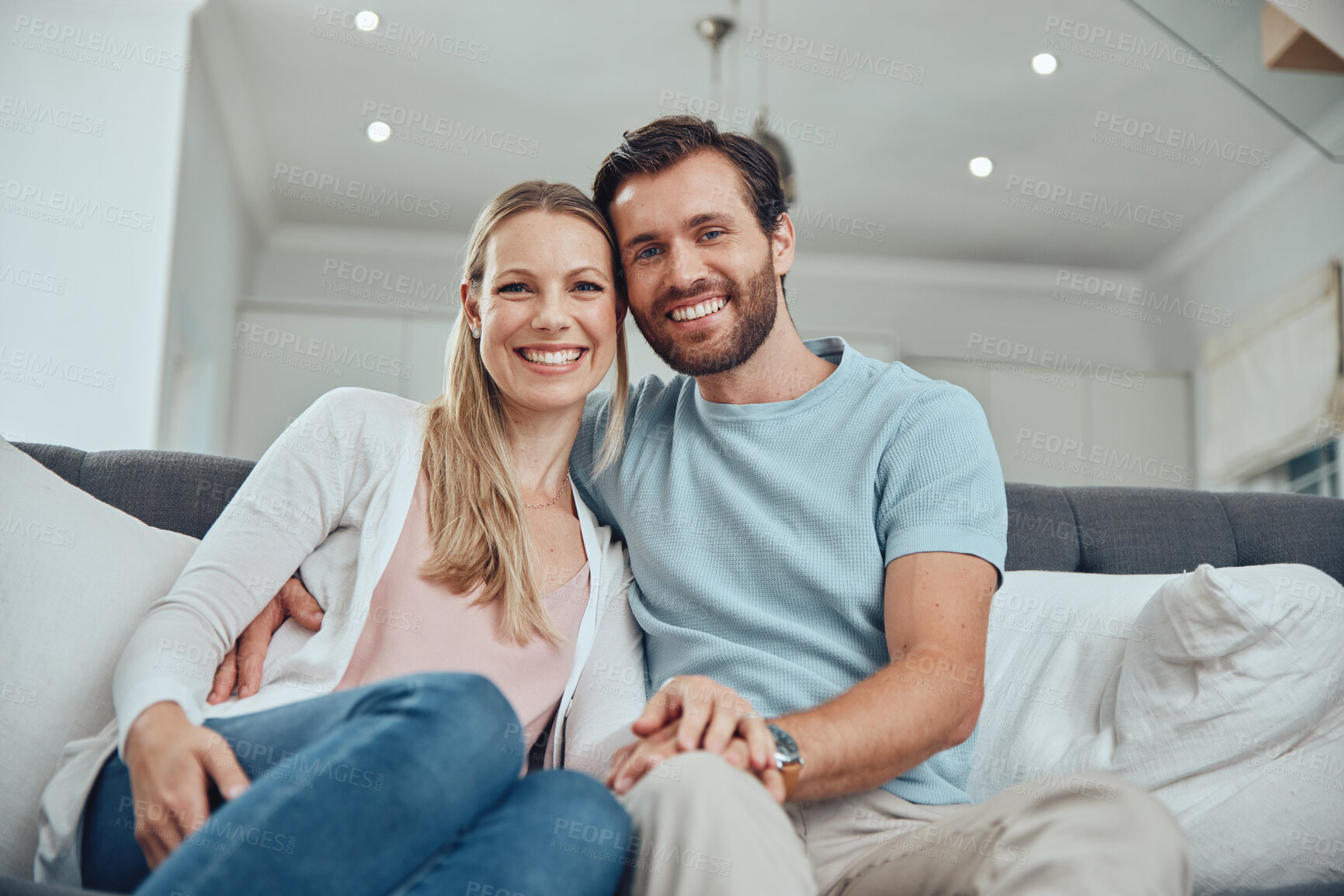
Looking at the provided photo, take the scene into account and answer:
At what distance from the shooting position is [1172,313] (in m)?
5.77

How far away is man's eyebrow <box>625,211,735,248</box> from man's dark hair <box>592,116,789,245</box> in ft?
0.25

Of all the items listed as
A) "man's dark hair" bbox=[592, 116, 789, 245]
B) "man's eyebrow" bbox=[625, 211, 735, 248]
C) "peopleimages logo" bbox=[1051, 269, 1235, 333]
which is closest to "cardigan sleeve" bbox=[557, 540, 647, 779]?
"man's eyebrow" bbox=[625, 211, 735, 248]

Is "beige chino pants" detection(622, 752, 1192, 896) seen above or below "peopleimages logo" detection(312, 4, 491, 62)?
below

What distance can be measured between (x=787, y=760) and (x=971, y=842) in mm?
178

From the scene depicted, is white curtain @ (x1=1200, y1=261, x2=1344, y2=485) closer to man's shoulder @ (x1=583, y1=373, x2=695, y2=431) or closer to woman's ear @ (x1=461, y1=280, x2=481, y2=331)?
man's shoulder @ (x1=583, y1=373, x2=695, y2=431)

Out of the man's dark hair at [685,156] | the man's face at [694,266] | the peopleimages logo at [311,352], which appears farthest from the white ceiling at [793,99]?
the man's face at [694,266]

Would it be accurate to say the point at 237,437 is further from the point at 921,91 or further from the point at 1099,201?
the point at 1099,201

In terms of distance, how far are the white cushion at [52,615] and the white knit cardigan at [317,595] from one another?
0.12 feet

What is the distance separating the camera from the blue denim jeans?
2.57 ft

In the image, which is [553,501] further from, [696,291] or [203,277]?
[203,277]

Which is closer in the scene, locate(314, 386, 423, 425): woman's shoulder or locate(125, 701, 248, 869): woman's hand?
locate(125, 701, 248, 869): woman's hand

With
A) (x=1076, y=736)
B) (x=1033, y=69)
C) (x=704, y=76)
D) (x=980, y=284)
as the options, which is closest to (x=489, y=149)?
(x=704, y=76)

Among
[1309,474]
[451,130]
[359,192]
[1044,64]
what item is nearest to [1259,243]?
[1309,474]

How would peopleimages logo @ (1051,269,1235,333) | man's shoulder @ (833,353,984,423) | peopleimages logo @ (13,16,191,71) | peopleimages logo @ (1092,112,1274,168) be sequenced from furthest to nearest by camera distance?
1. peopleimages logo @ (1051,269,1235,333)
2. peopleimages logo @ (1092,112,1274,168)
3. peopleimages logo @ (13,16,191,71)
4. man's shoulder @ (833,353,984,423)
